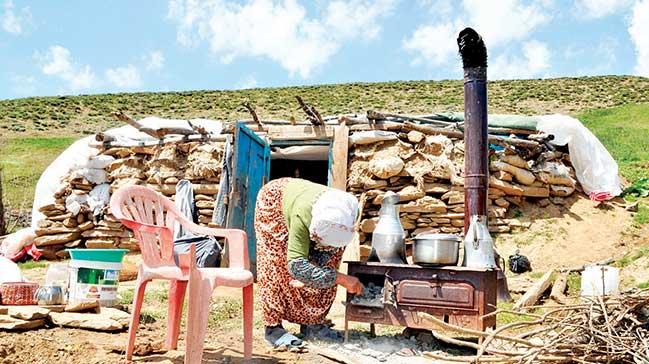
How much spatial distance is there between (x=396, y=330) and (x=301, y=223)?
70.1 inches

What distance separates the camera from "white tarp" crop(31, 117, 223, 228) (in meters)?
9.18

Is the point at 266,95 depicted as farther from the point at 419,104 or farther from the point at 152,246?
the point at 152,246

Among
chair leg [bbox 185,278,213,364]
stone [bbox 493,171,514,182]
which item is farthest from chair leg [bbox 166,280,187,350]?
stone [bbox 493,171,514,182]

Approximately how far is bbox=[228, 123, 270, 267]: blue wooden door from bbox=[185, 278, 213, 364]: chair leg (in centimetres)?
416

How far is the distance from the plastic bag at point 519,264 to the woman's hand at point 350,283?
390 cm

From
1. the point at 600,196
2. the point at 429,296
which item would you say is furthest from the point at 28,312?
the point at 600,196

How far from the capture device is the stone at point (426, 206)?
7.96 meters

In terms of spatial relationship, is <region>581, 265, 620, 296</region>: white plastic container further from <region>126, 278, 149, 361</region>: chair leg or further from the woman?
<region>126, 278, 149, 361</region>: chair leg

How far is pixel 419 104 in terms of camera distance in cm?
2998

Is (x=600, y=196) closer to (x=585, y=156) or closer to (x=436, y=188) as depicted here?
(x=585, y=156)

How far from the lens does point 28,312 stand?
13.5ft

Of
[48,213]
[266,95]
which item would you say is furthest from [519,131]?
[266,95]

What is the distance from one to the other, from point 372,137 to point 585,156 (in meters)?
3.00

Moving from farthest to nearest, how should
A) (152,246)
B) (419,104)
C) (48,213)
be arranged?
(419,104) < (48,213) < (152,246)
